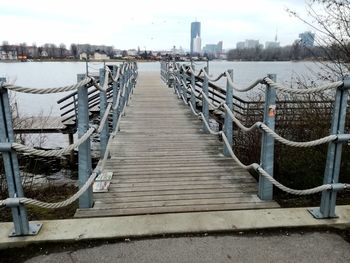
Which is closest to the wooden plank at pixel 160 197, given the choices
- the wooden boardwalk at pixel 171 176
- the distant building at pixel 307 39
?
the wooden boardwalk at pixel 171 176

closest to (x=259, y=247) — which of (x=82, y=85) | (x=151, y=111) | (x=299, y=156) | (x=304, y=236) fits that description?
(x=304, y=236)

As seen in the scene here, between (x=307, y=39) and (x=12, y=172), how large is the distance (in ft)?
18.8

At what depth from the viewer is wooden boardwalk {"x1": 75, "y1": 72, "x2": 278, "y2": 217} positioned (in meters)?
4.03

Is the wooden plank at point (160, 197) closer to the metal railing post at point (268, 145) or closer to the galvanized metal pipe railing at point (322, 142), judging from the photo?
the metal railing post at point (268, 145)

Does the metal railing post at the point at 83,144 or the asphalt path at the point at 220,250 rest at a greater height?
the metal railing post at the point at 83,144

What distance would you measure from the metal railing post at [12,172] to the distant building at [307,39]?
214 inches

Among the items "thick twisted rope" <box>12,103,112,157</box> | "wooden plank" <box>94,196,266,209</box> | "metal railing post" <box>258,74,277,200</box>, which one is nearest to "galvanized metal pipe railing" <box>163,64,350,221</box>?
"metal railing post" <box>258,74,277,200</box>

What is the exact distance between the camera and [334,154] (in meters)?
3.50

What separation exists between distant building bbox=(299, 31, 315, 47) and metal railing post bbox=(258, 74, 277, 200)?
332 cm

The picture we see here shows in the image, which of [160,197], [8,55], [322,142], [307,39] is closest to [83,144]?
[160,197]

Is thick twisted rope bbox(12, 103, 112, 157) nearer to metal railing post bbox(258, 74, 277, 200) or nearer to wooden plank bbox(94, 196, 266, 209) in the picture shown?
wooden plank bbox(94, 196, 266, 209)

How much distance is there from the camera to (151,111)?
10.6m

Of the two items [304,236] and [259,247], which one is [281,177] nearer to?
[304,236]

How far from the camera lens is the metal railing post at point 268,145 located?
3836 millimetres
